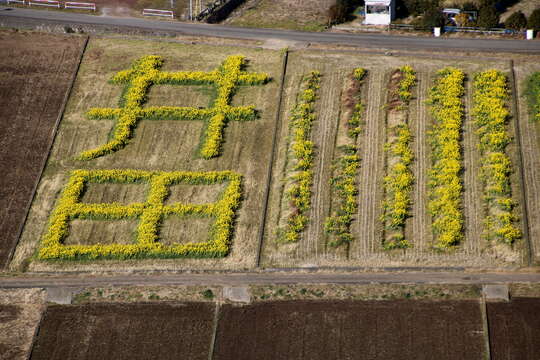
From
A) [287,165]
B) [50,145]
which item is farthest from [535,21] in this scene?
[50,145]

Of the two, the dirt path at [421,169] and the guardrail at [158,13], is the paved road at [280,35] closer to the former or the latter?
the guardrail at [158,13]

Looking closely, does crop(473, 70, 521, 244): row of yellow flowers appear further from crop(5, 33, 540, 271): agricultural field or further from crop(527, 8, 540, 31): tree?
crop(527, 8, 540, 31): tree

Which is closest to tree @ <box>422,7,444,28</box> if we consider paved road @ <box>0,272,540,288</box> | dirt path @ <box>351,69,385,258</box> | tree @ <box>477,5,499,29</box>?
tree @ <box>477,5,499,29</box>

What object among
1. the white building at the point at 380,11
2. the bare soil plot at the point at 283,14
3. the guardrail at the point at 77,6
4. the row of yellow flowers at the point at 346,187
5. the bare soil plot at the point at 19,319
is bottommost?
the bare soil plot at the point at 19,319

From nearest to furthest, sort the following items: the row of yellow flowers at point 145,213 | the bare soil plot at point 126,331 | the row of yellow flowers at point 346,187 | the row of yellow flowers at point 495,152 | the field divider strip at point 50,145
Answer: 1. the bare soil plot at point 126,331
2. the row of yellow flowers at point 495,152
3. the row of yellow flowers at point 346,187
4. the row of yellow flowers at point 145,213
5. the field divider strip at point 50,145

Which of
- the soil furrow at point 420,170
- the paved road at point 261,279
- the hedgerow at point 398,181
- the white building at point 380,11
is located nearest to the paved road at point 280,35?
the white building at point 380,11

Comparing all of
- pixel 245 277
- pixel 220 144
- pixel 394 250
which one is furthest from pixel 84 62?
pixel 394 250
